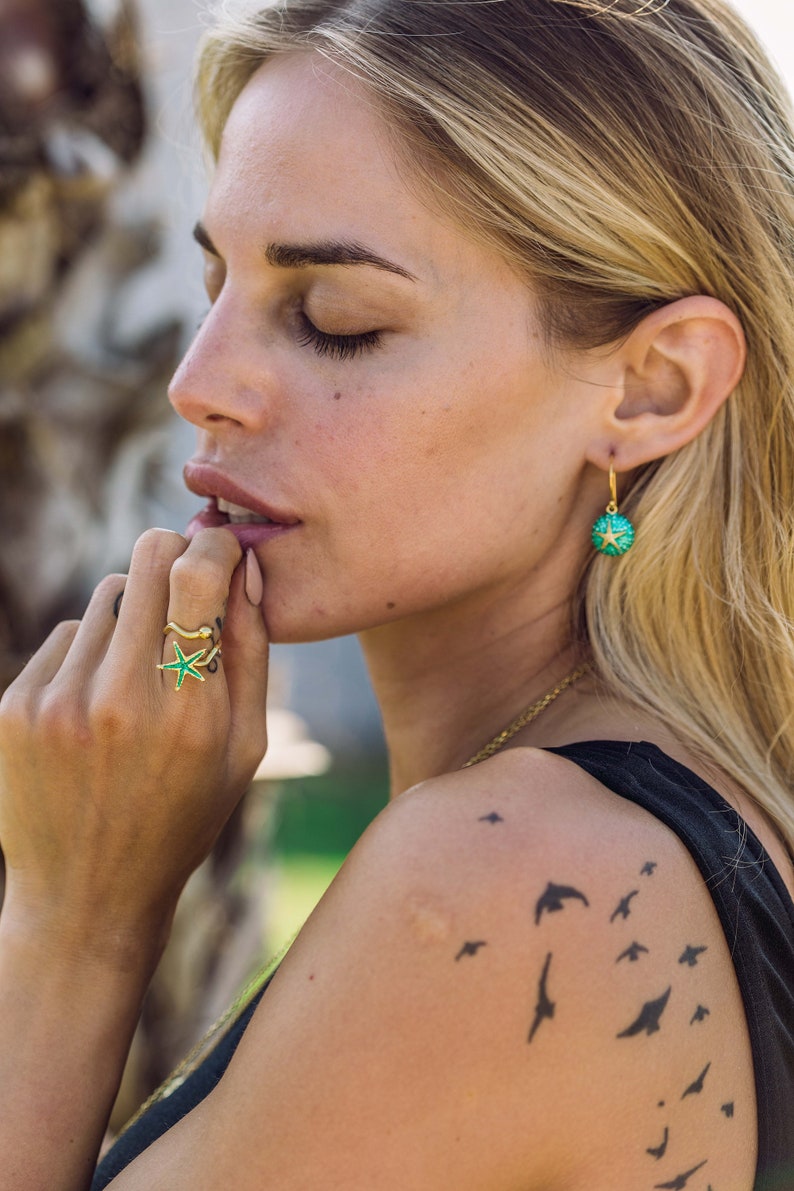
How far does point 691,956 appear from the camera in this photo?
1.55 meters

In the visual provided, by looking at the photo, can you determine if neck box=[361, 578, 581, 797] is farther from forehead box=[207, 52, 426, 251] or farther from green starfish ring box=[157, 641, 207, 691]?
forehead box=[207, 52, 426, 251]

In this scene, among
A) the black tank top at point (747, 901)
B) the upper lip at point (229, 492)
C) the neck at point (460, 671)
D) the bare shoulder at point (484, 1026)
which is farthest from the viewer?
the neck at point (460, 671)

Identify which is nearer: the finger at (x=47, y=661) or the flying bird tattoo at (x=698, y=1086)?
the flying bird tattoo at (x=698, y=1086)

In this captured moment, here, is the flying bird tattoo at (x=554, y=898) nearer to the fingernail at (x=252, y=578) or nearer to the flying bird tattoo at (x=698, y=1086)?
the flying bird tattoo at (x=698, y=1086)

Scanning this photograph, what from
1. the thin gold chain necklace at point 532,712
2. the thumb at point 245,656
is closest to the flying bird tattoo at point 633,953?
the thin gold chain necklace at point 532,712

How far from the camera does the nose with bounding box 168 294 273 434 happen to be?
2.03 m

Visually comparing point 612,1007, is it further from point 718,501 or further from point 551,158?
point 551,158

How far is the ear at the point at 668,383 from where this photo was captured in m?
2.15

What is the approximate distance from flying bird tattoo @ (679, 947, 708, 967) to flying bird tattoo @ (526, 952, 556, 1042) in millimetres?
226

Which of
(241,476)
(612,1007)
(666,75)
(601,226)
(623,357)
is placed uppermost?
(666,75)

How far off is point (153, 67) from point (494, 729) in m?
1.90

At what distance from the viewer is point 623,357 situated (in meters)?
2.16

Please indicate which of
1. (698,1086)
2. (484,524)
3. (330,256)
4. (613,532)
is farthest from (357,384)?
(698,1086)

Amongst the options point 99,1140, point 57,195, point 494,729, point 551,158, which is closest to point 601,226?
point 551,158
